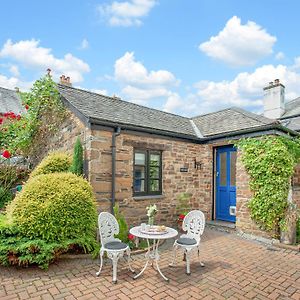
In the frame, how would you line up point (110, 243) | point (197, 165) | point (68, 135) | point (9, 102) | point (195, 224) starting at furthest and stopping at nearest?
point (9, 102)
point (197, 165)
point (68, 135)
point (195, 224)
point (110, 243)

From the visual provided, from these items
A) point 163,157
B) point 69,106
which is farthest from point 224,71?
point 69,106

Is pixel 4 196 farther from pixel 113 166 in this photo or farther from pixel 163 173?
pixel 163 173

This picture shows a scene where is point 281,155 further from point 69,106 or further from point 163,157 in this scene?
point 69,106

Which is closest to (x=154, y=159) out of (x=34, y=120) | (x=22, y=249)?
(x=22, y=249)

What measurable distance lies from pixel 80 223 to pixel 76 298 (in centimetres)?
178

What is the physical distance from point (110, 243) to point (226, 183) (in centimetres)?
553

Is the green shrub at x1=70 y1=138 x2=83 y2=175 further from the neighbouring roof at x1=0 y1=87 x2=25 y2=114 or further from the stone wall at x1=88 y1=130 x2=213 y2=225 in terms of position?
the neighbouring roof at x1=0 y1=87 x2=25 y2=114

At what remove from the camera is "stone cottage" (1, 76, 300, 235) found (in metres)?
6.75

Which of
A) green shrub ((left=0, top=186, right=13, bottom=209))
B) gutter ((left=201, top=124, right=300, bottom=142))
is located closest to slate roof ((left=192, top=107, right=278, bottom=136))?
gutter ((left=201, top=124, right=300, bottom=142))

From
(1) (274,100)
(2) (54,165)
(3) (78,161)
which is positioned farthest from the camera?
(1) (274,100)

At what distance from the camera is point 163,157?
8.27 meters

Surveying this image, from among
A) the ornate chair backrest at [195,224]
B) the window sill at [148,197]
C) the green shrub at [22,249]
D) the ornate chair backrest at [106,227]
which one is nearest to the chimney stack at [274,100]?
the window sill at [148,197]

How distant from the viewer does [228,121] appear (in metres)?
9.41

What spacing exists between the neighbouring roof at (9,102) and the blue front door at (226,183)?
49.4 feet
